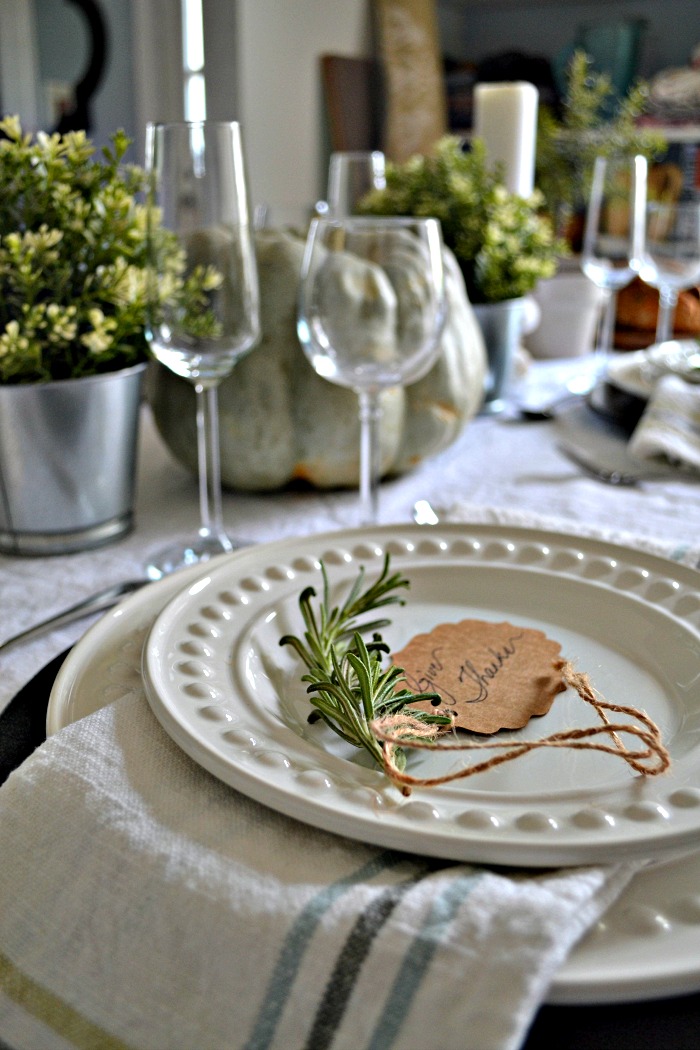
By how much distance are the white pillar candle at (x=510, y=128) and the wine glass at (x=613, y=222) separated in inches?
3.2

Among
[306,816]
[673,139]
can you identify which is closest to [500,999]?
[306,816]

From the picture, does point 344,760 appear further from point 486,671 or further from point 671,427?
point 671,427

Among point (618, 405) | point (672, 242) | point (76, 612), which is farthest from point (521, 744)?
point (672, 242)

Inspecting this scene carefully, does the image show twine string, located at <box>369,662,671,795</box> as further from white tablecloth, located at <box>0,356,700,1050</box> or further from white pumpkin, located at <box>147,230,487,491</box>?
white pumpkin, located at <box>147,230,487,491</box>

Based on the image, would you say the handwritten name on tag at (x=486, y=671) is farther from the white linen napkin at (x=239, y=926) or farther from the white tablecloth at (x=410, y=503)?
the white tablecloth at (x=410, y=503)

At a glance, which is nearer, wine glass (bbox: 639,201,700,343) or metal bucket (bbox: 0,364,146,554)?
metal bucket (bbox: 0,364,146,554)

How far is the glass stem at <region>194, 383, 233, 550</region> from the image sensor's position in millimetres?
634

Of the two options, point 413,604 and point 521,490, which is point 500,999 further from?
point 521,490

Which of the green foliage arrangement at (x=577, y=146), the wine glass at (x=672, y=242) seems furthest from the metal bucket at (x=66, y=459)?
the green foliage arrangement at (x=577, y=146)

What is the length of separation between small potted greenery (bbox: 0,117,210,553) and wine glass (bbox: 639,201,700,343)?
53cm

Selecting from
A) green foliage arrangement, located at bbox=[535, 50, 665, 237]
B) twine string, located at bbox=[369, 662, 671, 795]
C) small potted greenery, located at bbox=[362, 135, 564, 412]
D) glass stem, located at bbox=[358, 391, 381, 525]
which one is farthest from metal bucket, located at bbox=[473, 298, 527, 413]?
twine string, located at bbox=[369, 662, 671, 795]

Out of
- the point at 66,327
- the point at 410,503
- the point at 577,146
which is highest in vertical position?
the point at 577,146

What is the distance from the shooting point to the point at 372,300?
2.03 ft

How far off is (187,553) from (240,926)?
15.9 inches
